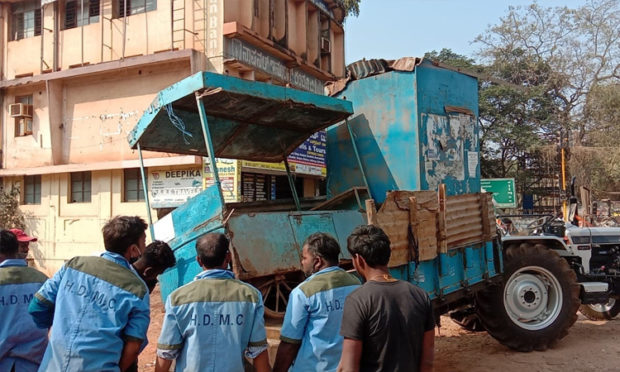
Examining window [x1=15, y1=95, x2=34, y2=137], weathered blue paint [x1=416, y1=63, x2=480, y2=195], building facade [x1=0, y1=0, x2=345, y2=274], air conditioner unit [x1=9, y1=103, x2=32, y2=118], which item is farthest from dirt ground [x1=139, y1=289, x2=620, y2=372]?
window [x1=15, y1=95, x2=34, y2=137]

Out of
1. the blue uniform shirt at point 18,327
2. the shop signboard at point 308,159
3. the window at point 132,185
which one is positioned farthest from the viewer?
the window at point 132,185

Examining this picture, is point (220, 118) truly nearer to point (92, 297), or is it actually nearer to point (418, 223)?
point (418, 223)

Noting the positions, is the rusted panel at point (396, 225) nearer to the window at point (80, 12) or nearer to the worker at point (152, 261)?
the worker at point (152, 261)

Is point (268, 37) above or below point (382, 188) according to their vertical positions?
above

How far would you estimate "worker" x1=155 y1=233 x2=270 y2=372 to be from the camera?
2.21 m

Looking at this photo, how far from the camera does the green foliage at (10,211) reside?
44.3ft

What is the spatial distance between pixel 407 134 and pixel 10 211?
42.5 ft

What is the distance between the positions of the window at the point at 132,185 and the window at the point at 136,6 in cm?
402

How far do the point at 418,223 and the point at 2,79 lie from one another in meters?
14.3

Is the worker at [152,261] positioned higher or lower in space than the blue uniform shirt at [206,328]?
higher

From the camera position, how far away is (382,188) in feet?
17.6

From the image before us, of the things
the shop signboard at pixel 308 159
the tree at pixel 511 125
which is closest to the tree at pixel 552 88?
the tree at pixel 511 125

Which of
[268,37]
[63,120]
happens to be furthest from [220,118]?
[63,120]

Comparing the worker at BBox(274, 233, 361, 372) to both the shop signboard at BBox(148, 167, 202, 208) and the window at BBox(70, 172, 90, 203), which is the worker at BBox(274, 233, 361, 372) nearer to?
the shop signboard at BBox(148, 167, 202, 208)
